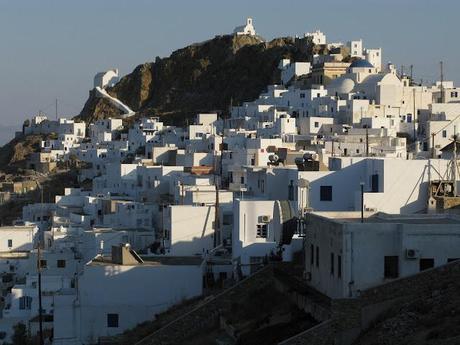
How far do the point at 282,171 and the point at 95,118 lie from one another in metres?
63.9

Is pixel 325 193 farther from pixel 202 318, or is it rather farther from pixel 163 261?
pixel 202 318

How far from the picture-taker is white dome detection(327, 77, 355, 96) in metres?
65.0

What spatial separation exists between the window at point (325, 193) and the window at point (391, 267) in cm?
891

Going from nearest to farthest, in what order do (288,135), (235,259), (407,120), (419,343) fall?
(419,343), (235,259), (288,135), (407,120)

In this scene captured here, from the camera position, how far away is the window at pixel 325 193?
27656 millimetres

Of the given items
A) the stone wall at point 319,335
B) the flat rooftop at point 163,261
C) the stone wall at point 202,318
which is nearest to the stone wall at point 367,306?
the stone wall at point 319,335

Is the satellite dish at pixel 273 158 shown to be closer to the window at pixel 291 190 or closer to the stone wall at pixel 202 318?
the window at pixel 291 190

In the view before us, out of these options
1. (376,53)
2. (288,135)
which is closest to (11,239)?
(288,135)

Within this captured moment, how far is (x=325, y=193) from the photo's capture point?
27719 millimetres

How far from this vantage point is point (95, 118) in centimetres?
9375

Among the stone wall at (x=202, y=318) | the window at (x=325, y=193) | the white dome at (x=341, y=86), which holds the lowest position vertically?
the stone wall at (x=202, y=318)

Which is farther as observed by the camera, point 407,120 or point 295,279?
point 407,120

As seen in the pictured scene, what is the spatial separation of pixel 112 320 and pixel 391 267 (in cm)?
1068

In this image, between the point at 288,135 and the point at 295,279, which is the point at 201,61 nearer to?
the point at 288,135
